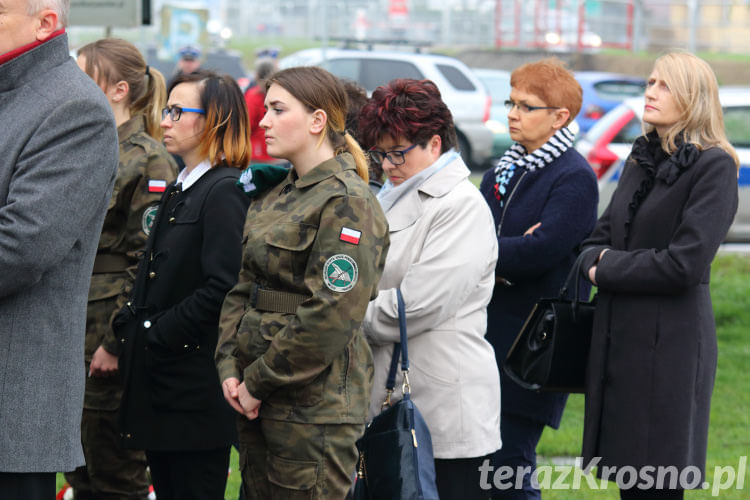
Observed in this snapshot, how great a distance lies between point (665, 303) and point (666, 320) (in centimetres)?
6

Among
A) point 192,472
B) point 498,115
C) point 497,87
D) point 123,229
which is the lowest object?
point 498,115

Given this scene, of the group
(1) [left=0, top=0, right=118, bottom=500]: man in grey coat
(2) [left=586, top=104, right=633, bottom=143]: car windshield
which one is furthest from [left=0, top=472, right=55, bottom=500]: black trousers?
(2) [left=586, top=104, right=633, bottom=143]: car windshield

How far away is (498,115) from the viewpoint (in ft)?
67.6

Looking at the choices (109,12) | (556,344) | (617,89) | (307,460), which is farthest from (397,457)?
(617,89)

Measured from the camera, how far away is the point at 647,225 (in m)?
4.07

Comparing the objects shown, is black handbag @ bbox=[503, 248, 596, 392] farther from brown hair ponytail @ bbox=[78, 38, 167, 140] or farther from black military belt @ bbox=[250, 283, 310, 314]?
brown hair ponytail @ bbox=[78, 38, 167, 140]

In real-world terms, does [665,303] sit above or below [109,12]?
below

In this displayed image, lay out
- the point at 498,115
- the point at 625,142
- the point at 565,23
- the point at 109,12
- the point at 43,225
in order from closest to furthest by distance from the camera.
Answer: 1. the point at 43,225
2. the point at 109,12
3. the point at 625,142
4. the point at 498,115
5. the point at 565,23

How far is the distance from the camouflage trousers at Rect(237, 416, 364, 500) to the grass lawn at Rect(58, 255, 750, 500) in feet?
6.76

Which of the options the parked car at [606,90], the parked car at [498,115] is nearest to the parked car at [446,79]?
the parked car at [498,115]

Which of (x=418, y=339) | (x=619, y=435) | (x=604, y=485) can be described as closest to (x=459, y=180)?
(x=418, y=339)

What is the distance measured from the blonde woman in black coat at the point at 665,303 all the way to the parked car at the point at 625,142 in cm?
585

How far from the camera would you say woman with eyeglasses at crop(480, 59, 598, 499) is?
4.53 meters

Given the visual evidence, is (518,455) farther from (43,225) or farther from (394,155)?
(43,225)
